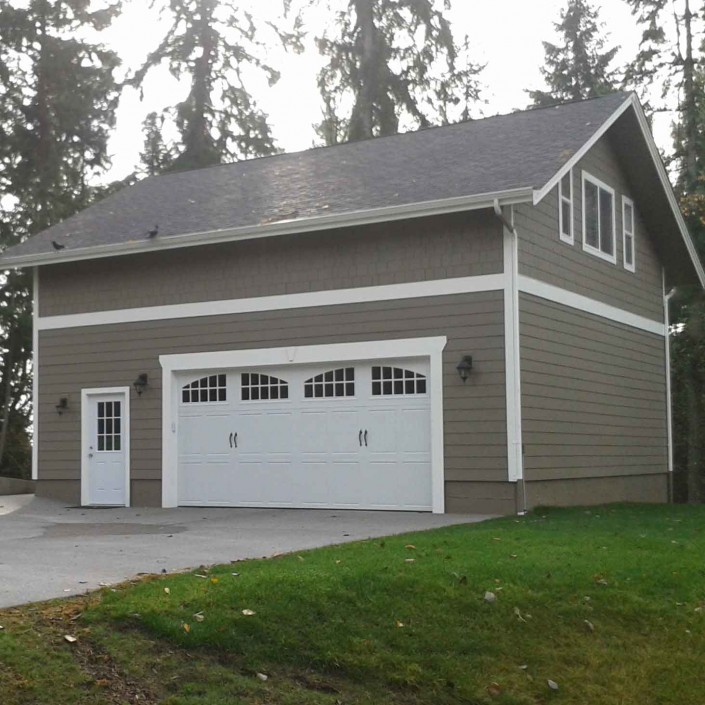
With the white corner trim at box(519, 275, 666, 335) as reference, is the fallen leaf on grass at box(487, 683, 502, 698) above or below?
below

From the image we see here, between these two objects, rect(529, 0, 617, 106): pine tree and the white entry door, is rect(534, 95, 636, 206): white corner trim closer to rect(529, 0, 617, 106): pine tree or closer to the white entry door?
the white entry door

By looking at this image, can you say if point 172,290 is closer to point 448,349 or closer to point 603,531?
point 448,349

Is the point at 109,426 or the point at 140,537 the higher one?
the point at 109,426

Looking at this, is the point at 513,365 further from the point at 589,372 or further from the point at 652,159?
the point at 652,159

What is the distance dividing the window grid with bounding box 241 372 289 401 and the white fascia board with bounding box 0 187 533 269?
6.83 feet

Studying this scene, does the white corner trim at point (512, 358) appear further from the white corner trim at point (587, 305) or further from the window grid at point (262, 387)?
the window grid at point (262, 387)

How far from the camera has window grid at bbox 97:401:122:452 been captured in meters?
18.4

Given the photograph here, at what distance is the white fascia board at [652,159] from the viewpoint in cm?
1503

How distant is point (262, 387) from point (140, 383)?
2.11m

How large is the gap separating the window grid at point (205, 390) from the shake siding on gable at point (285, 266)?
1.25 metres

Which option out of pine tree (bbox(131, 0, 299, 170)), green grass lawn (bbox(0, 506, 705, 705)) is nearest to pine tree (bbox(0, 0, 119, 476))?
pine tree (bbox(131, 0, 299, 170))

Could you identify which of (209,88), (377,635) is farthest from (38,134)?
(377,635)

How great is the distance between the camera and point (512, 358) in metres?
15.0

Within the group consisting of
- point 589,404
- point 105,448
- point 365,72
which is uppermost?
point 365,72
